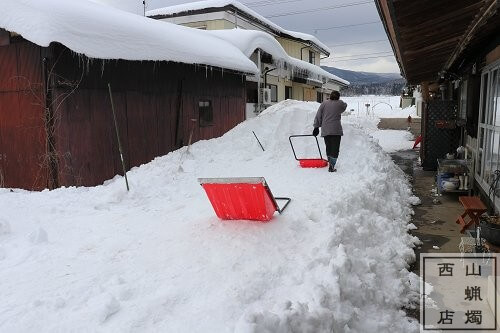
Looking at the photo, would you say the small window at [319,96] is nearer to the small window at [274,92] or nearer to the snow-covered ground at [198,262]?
the small window at [274,92]

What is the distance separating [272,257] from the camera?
3.99 meters

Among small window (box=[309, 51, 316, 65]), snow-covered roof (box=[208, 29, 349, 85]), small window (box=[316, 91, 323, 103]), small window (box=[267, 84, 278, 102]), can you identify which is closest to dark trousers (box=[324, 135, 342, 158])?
snow-covered roof (box=[208, 29, 349, 85])

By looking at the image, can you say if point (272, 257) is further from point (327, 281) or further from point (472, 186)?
point (472, 186)

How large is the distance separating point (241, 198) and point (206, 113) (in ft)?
28.7

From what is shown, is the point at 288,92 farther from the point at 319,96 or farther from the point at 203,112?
the point at 203,112

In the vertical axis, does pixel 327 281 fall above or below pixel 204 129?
below

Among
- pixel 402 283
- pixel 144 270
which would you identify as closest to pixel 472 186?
pixel 402 283

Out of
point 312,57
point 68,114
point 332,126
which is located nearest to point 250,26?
point 312,57

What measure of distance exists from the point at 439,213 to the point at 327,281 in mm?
4653

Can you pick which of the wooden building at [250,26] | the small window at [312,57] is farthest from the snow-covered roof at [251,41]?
the small window at [312,57]

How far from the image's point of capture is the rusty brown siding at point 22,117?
8.16 meters

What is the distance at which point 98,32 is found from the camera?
8344 millimetres

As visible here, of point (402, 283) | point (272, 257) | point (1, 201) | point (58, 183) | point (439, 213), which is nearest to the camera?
point (272, 257)

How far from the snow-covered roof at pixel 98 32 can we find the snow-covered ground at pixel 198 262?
2851 millimetres
